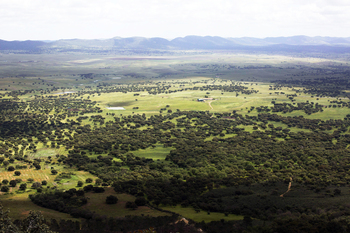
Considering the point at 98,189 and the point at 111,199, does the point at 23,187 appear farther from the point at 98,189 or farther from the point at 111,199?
the point at 111,199

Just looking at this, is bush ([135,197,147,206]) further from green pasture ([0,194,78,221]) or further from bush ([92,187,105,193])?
green pasture ([0,194,78,221])

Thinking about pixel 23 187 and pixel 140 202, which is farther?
pixel 23 187

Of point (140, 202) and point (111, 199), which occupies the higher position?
point (111, 199)

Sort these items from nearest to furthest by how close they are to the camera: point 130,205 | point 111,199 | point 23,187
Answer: point 130,205
point 111,199
point 23,187

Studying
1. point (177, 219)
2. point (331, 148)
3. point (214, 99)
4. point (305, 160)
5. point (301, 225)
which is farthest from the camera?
point (214, 99)

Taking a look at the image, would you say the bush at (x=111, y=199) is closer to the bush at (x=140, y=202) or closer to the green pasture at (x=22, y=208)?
the bush at (x=140, y=202)

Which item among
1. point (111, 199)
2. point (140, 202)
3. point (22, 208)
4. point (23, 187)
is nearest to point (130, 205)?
point (140, 202)

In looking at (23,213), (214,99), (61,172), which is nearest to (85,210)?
(23,213)

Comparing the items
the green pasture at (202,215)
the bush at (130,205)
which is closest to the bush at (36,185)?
the bush at (130,205)

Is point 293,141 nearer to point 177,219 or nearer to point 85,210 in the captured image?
point 177,219

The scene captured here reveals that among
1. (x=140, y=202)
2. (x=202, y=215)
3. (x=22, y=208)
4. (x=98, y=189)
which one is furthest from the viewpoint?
(x=98, y=189)

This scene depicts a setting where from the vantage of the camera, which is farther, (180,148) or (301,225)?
(180,148)
